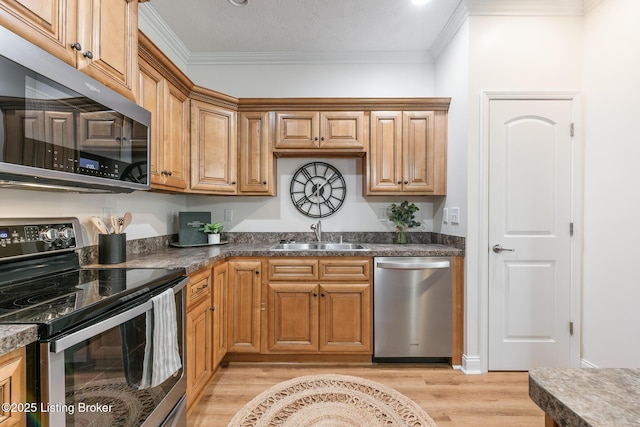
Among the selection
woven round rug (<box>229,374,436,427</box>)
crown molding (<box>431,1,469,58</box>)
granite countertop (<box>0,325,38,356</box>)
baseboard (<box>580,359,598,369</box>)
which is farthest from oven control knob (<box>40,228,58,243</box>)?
baseboard (<box>580,359,598,369</box>)

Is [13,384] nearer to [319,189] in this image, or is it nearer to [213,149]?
[213,149]

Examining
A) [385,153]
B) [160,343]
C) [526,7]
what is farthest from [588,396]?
[526,7]

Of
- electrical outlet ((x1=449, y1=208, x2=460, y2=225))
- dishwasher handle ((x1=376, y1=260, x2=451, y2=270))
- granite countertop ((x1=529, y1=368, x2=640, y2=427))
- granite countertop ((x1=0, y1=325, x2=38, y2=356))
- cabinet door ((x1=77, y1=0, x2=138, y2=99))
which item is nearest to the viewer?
granite countertop ((x1=529, y1=368, x2=640, y2=427))

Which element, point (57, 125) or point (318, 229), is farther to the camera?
point (318, 229)

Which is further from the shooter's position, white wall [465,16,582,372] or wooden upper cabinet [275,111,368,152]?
wooden upper cabinet [275,111,368,152]

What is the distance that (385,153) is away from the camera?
9.16ft

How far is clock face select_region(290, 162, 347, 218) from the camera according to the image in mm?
3113

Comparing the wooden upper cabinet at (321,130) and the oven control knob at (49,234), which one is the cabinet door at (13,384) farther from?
the wooden upper cabinet at (321,130)

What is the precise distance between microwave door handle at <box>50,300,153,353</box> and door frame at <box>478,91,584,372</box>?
226 cm

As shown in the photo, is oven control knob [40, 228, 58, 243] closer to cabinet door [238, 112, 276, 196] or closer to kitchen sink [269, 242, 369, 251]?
cabinet door [238, 112, 276, 196]

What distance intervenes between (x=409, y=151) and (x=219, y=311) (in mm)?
2100

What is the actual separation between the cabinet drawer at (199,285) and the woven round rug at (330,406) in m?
0.75

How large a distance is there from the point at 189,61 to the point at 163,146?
4.83 feet

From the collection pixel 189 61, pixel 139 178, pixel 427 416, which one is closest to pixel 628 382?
pixel 427 416
